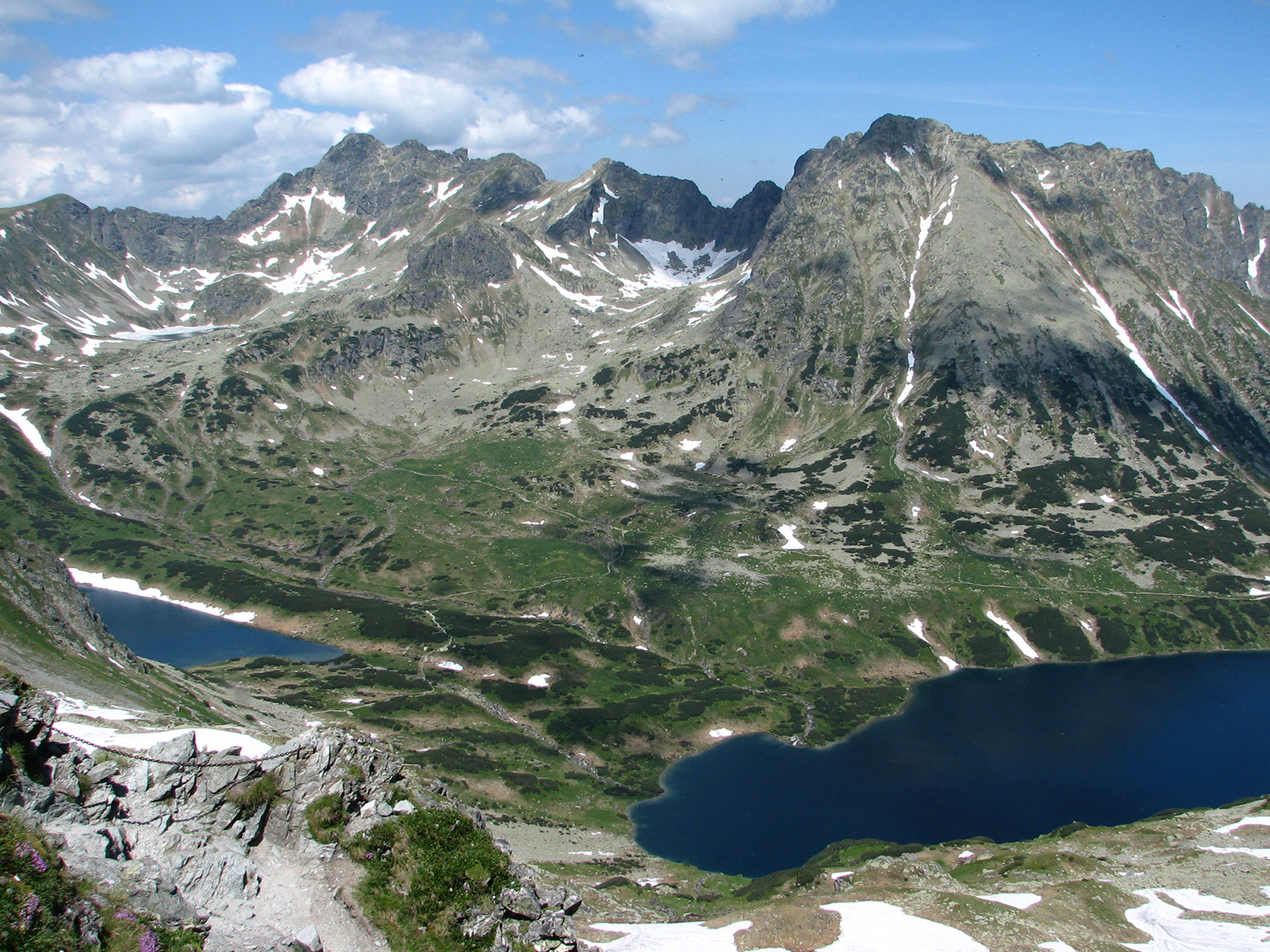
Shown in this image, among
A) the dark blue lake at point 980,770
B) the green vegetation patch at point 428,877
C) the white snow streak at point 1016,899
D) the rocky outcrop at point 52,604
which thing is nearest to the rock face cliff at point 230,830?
the green vegetation patch at point 428,877

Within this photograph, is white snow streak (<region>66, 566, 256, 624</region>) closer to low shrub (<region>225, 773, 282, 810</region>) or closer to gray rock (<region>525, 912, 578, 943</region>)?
low shrub (<region>225, 773, 282, 810</region>)

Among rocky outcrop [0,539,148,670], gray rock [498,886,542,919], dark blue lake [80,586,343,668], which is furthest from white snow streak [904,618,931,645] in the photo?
gray rock [498,886,542,919]

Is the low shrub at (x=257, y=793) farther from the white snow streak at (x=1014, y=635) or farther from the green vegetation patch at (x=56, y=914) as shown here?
the white snow streak at (x=1014, y=635)

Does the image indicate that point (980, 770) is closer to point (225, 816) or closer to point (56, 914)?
point (225, 816)

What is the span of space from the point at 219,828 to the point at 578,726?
9372cm

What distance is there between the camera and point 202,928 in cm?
2138

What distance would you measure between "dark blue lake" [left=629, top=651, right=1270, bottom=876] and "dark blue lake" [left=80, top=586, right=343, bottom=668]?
7879cm

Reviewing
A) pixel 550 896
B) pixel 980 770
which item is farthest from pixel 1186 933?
pixel 980 770

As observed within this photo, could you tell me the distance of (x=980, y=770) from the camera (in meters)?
106

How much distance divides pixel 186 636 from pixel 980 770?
143 m

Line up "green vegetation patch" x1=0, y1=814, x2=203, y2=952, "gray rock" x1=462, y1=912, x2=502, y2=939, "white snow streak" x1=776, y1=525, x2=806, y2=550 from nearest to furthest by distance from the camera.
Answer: "green vegetation patch" x1=0, y1=814, x2=203, y2=952 < "gray rock" x1=462, y1=912, x2=502, y2=939 < "white snow streak" x1=776, y1=525, x2=806, y2=550

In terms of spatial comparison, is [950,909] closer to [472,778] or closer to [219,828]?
[219,828]

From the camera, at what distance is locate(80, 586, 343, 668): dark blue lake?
13988 cm

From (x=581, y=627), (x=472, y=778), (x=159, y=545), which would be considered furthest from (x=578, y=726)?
(x=159, y=545)
